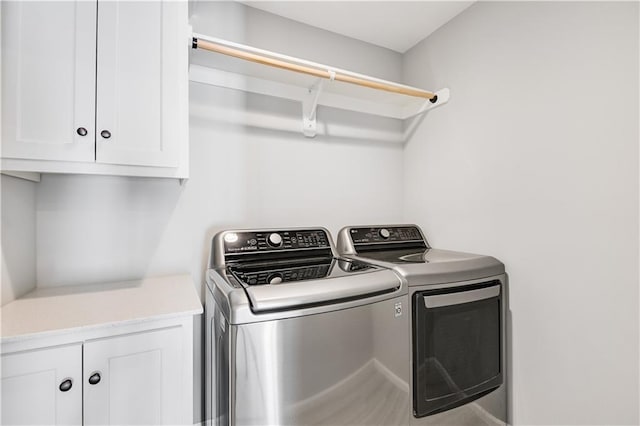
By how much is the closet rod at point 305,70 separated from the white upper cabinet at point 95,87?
0.16m

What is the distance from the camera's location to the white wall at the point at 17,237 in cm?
101

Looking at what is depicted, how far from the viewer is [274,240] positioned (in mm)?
1562

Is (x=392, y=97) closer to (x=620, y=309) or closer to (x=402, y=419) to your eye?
(x=620, y=309)

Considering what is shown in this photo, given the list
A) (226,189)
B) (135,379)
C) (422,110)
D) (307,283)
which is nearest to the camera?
(135,379)

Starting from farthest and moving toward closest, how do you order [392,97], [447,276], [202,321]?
[392,97], [202,321], [447,276]

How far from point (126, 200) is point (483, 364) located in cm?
183

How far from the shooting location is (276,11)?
1.79 meters

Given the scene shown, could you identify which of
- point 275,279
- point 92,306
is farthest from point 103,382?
point 275,279

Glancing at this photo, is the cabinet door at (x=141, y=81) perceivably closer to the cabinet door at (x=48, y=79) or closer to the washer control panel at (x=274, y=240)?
the cabinet door at (x=48, y=79)

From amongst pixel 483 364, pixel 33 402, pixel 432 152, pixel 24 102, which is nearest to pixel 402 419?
pixel 483 364

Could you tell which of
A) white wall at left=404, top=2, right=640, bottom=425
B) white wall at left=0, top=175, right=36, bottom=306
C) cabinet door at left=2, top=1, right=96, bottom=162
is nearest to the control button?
cabinet door at left=2, top=1, right=96, bottom=162

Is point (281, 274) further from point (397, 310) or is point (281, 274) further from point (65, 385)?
point (65, 385)

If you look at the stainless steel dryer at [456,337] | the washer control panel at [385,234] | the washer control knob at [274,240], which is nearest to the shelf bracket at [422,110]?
Answer: the washer control panel at [385,234]

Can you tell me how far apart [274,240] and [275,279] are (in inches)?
16.2
